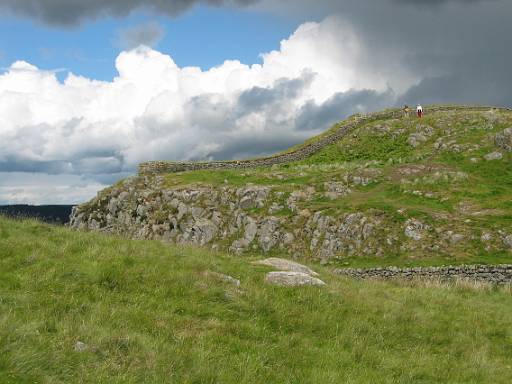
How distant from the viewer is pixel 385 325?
45.2ft

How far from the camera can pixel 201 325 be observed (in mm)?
11367

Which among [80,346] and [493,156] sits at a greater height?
[493,156]

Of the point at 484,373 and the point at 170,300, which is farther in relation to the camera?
the point at 170,300

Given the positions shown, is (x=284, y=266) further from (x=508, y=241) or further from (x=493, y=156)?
(x=493, y=156)

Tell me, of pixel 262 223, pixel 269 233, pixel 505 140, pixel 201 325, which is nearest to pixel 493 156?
pixel 505 140

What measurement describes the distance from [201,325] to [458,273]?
2189 cm

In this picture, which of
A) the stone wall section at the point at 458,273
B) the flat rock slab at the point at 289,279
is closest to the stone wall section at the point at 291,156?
the stone wall section at the point at 458,273

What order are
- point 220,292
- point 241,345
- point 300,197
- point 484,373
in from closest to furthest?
point 241,345 → point 484,373 → point 220,292 → point 300,197

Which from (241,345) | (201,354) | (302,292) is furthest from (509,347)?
(201,354)

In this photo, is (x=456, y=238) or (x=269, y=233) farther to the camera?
(x=269, y=233)

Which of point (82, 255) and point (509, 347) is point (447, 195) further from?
point (82, 255)

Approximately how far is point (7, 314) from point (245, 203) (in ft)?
113

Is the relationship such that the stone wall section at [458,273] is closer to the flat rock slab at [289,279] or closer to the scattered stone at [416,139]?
the flat rock slab at [289,279]

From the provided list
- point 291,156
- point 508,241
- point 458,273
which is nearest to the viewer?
point 458,273
